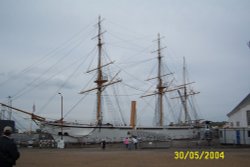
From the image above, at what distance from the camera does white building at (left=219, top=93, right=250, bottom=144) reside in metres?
39.0

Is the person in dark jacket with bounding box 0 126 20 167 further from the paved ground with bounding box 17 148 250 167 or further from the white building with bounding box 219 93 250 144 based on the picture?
the white building with bounding box 219 93 250 144

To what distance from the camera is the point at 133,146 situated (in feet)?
116

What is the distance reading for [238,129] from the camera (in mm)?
39188

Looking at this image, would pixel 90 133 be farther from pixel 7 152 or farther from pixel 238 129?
pixel 7 152

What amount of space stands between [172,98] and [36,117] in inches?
1550

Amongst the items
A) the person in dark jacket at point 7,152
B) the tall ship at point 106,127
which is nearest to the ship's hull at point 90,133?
the tall ship at point 106,127

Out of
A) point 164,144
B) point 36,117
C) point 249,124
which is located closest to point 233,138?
point 249,124

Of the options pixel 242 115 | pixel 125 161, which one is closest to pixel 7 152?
pixel 125 161

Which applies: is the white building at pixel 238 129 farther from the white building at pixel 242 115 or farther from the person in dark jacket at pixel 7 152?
the person in dark jacket at pixel 7 152

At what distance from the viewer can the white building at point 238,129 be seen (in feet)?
128

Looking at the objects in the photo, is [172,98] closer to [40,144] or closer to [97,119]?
[97,119]
